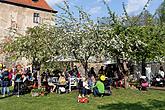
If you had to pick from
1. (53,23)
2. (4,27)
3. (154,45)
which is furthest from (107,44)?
(4,27)

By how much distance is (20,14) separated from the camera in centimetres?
4766

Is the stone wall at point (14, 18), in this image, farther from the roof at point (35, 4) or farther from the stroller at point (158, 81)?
the stroller at point (158, 81)

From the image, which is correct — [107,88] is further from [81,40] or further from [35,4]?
[35,4]

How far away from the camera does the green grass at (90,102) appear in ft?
49.0

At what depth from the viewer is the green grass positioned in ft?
49.0

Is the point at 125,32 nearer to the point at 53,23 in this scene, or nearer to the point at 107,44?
the point at 107,44

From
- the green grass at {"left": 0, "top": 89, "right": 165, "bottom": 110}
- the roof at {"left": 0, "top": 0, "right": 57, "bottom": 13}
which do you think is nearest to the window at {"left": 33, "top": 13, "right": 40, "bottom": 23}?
the roof at {"left": 0, "top": 0, "right": 57, "bottom": 13}

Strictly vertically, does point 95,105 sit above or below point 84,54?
below

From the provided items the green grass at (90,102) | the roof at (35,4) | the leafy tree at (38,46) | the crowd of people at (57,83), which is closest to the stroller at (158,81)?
the crowd of people at (57,83)

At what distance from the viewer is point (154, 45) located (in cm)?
2138

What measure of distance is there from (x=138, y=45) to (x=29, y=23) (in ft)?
97.2

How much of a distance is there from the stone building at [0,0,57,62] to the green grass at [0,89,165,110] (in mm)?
26665

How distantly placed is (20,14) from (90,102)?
110 feet

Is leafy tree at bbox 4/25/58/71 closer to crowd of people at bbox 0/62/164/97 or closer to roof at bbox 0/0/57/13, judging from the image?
crowd of people at bbox 0/62/164/97
